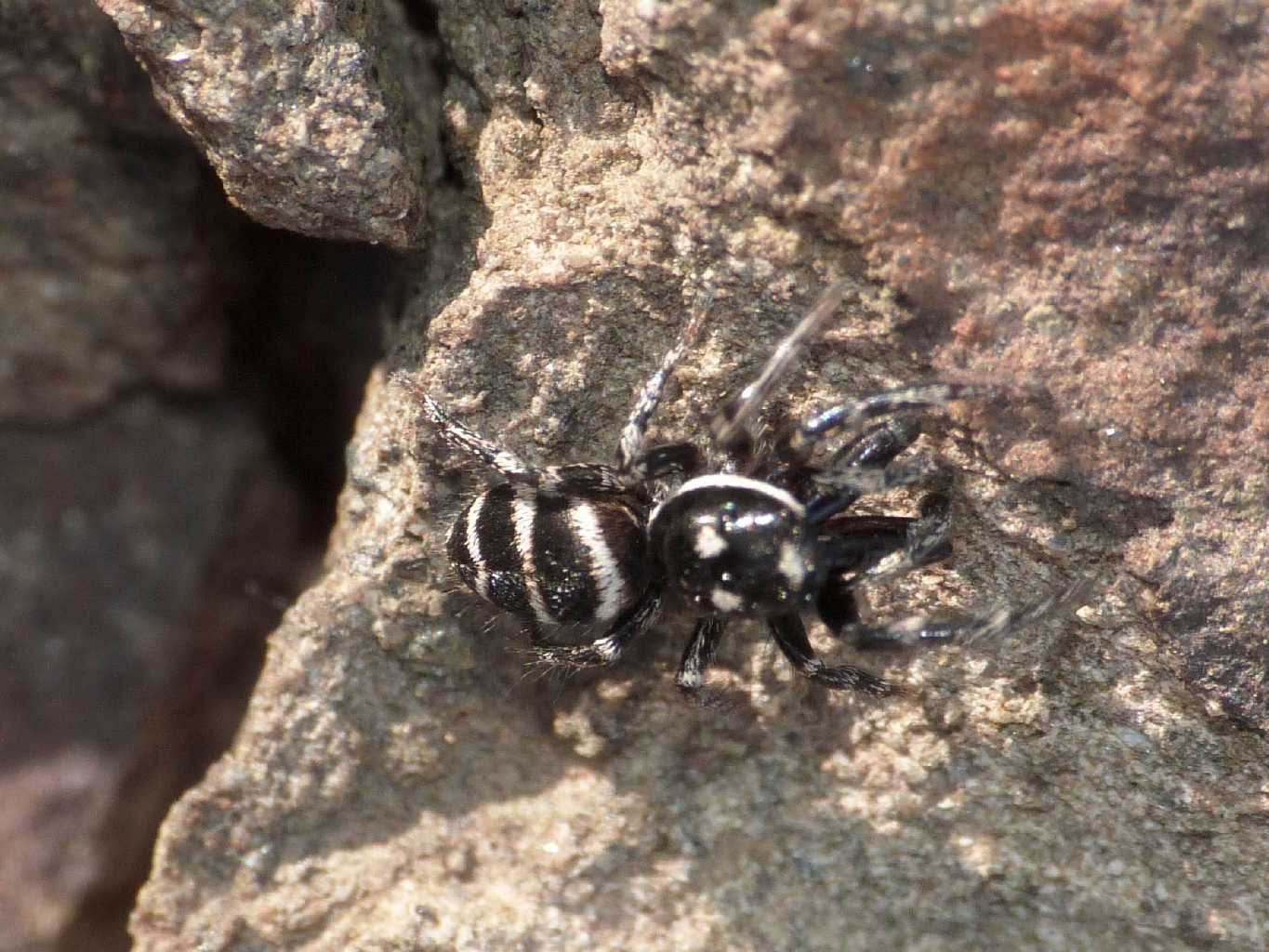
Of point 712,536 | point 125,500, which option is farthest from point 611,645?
point 125,500

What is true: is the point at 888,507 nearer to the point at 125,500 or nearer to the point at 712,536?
the point at 712,536

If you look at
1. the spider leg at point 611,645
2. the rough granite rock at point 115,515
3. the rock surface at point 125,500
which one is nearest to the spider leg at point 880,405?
the spider leg at point 611,645

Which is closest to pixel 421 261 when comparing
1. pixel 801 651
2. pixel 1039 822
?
pixel 801 651

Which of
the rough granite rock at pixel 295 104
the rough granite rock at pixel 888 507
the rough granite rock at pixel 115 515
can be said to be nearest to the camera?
the rough granite rock at pixel 888 507

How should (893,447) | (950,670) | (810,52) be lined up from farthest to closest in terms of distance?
(950,670)
(893,447)
(810,52)

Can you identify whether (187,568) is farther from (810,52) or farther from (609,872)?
(810,52)

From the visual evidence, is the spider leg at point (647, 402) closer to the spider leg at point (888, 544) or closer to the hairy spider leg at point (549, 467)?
the hairy spider leg at point (549, 467)
